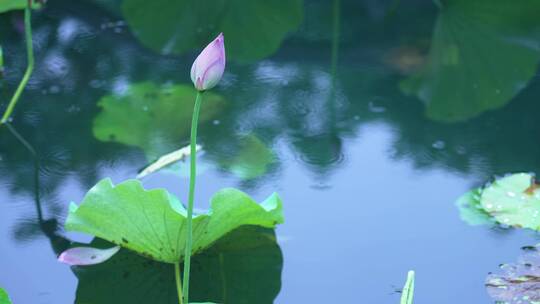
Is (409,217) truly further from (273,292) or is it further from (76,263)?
(76,263)

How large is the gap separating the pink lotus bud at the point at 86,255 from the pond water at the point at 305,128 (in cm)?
3

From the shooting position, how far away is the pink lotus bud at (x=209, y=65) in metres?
1.12

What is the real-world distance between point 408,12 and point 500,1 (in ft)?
1.08

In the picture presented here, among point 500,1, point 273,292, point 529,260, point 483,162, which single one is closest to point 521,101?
point 483,162

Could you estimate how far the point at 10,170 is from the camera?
6.36 ft

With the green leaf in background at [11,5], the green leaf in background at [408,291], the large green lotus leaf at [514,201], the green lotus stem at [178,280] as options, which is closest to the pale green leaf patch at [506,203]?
the large green lotus leaf at [514,201]

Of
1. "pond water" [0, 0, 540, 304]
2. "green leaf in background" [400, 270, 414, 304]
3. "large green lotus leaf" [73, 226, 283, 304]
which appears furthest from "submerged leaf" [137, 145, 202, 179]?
"green leaf in background" [400, 270, 414, 304]

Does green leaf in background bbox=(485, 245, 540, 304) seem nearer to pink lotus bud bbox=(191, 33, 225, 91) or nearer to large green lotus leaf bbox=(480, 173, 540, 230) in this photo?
large green lotus leaf bbox=(480, 173, 540, 230)

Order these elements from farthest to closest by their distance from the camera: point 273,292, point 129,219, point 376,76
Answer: point 376,76, point 273,292, point 129,219

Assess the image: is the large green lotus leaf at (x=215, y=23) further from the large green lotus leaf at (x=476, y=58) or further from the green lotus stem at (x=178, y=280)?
the green lotus stem at (x=178, y=280)

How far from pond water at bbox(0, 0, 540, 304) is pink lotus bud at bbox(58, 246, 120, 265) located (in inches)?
1.3

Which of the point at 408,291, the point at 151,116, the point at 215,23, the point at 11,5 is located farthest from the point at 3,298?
the point at 11,5

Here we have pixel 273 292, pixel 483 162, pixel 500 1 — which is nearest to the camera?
pixel 273 292

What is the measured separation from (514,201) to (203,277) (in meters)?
0.69
